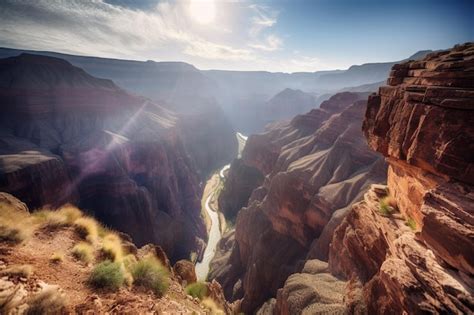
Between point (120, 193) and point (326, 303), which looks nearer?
point (326, 303)

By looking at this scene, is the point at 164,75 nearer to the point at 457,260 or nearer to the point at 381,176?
the point at 381,176

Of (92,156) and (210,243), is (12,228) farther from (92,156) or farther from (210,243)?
(210,243)

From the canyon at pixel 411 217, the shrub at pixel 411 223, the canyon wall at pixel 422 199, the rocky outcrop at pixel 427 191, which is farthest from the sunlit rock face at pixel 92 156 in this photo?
the shrub at pixel 411 223

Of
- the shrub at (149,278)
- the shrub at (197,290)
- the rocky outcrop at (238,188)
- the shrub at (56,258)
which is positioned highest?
the shrub at (56,258)

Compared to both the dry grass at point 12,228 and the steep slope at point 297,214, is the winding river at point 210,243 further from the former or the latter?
the dry grass at point 12,228

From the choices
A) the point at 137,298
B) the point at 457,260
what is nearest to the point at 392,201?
the point at 457,260

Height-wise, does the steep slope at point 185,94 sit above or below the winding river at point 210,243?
above

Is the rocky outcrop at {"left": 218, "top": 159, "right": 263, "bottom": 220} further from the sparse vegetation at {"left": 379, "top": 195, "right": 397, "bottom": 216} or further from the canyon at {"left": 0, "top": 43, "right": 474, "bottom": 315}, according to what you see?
the sparse vegetation at {"left": 379, "top": 195, "right": 397, "bottom": 216}
